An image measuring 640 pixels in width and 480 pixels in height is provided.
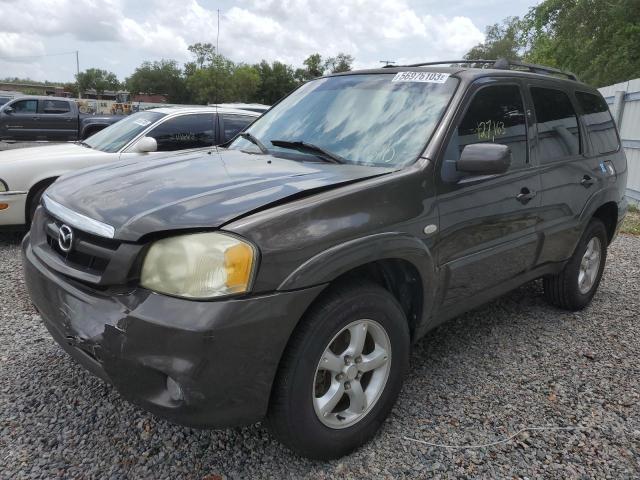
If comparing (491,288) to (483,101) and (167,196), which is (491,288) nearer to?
(483,101)

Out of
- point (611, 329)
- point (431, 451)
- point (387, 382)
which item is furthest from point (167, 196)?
point (611, 329)

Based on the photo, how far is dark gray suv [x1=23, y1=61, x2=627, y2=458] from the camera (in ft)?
6.26

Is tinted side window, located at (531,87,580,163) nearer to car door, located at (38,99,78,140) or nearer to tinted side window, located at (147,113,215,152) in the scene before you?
tinted side window, located at (147,113,215,152)

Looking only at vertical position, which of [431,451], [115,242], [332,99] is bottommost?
[431,451]

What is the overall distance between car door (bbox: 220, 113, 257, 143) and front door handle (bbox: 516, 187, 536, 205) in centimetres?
428

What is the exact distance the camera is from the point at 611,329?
403 centimetres

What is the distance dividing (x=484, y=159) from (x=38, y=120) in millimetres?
16282

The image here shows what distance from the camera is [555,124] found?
367cm

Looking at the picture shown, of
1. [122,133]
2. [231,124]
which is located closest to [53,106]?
[122,133]

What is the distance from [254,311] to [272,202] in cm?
45

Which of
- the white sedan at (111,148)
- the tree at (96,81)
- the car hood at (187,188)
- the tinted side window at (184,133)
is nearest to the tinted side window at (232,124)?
the white sedan at (111,148)

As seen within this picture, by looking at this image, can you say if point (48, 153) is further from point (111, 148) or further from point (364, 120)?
point (364, 120)

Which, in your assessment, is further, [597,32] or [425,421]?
[597,32]

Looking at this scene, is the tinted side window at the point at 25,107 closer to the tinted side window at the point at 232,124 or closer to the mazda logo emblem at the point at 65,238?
the tinted side window at the point at 232,124
